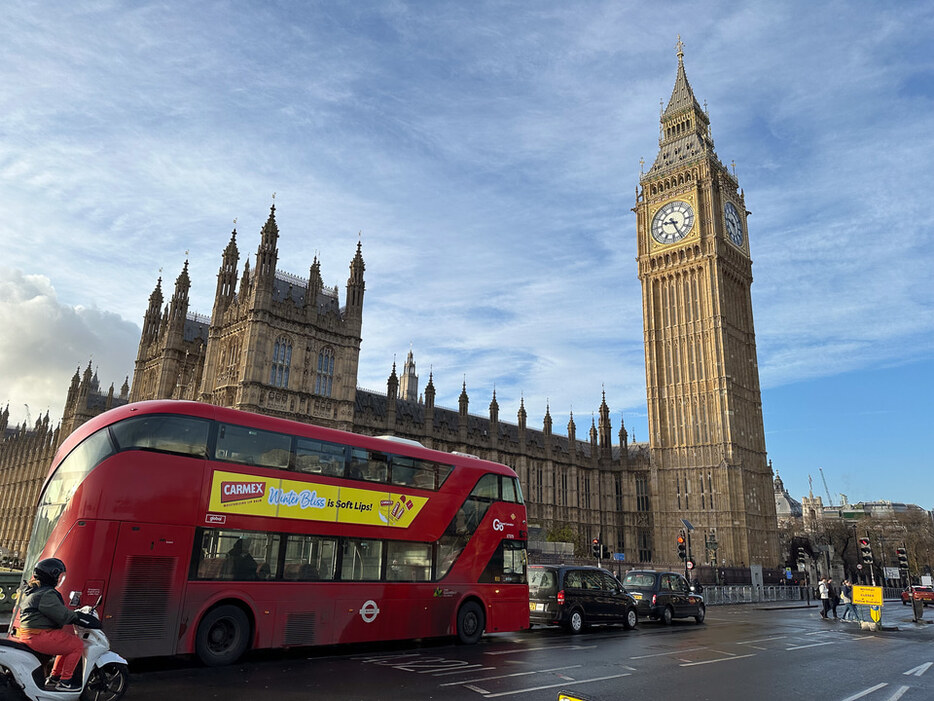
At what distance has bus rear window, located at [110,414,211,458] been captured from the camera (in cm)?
1076

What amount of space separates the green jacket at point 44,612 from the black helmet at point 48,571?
0.32ft

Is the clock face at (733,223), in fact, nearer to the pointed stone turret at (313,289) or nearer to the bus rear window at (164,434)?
the pointed stone turret at (313,289)

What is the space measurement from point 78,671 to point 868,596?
26.5 metres

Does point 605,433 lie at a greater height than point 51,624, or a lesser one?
greater

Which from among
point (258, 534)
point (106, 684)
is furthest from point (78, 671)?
point (258, 534)

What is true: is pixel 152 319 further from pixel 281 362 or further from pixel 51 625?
pixel 51 625

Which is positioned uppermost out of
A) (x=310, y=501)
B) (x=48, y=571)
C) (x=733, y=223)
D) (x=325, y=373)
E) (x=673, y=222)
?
(x=733, y=223)

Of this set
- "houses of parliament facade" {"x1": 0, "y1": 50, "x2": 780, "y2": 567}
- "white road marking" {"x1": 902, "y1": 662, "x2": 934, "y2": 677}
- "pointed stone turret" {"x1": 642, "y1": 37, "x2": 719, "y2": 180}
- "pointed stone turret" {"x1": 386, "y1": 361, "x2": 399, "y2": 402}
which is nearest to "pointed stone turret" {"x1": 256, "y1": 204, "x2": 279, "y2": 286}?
"houses of parliament facade" {"x1": 0, "y1": 50, "x2": 780, "y2": 567}

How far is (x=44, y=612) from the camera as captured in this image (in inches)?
290

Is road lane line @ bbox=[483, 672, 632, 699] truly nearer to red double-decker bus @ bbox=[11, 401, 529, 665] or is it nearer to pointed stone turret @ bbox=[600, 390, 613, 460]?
red double-decker bus @ bbox=[11, 401, 529, 665]

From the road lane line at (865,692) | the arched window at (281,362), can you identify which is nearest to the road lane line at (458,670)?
the road lane line at (865,692)

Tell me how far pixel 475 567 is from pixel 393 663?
4.11m

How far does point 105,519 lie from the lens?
401 inches

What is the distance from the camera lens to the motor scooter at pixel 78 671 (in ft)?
23.6
